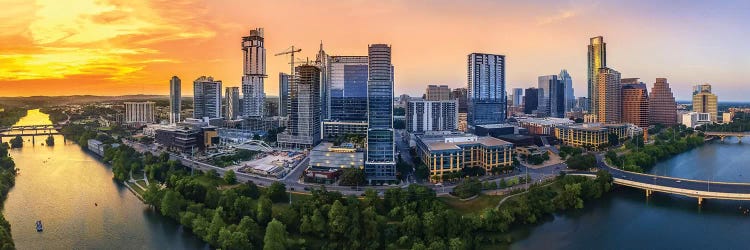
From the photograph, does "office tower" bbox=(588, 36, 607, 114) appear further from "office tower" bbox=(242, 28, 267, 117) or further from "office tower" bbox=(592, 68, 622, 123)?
"office tower" bbox=(242, 28, 267, 117)

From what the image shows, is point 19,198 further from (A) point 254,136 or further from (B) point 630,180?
(B) point 630,180

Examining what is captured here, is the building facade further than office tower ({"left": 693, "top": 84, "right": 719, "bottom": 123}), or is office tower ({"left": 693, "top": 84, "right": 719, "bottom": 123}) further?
office tower ({"left": 693, "top": 84, "right": 719, "bottom": 123})

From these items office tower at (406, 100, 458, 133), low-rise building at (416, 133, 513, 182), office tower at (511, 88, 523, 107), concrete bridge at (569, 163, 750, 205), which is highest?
office tower at (511, 88, 523, 107)

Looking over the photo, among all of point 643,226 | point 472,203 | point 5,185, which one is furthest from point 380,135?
point 5,185

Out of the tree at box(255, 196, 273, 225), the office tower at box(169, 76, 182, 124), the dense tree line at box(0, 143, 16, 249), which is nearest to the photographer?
the dense tree line at box(0, 143, 16, 249)

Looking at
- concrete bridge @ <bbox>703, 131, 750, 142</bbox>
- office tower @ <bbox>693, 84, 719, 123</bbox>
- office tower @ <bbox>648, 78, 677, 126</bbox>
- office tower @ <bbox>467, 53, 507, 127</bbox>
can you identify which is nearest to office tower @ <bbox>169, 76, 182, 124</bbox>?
office tower @ <bbox>467, 53, 507, 127</bbox>
